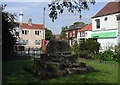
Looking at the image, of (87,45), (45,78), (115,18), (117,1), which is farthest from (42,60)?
(117,1)

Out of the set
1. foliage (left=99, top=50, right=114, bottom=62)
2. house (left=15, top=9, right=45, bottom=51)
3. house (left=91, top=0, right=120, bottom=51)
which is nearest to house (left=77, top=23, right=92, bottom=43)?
house (left=91, top=0, right=120, bottom=51)

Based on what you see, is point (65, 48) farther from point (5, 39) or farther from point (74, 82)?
point (5, 39)

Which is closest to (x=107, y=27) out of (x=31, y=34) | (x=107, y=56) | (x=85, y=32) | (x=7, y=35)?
(x=107, y=56)

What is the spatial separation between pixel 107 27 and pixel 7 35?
15845mm

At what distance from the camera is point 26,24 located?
49.8 m

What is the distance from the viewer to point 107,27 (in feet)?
80.3

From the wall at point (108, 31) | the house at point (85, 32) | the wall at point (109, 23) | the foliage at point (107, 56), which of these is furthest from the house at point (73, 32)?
the foliage at point (107, 56)

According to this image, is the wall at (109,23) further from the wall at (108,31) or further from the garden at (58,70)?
the garden at (58,70)

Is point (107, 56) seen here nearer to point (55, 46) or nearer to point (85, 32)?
point (55, 46)

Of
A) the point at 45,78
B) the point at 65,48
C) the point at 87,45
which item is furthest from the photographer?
the point at 87,45

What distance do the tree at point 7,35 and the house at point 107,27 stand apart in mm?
13017

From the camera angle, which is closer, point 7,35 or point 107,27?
point 7,35

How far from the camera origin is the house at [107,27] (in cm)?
2214

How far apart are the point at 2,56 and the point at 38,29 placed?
3368 cm
